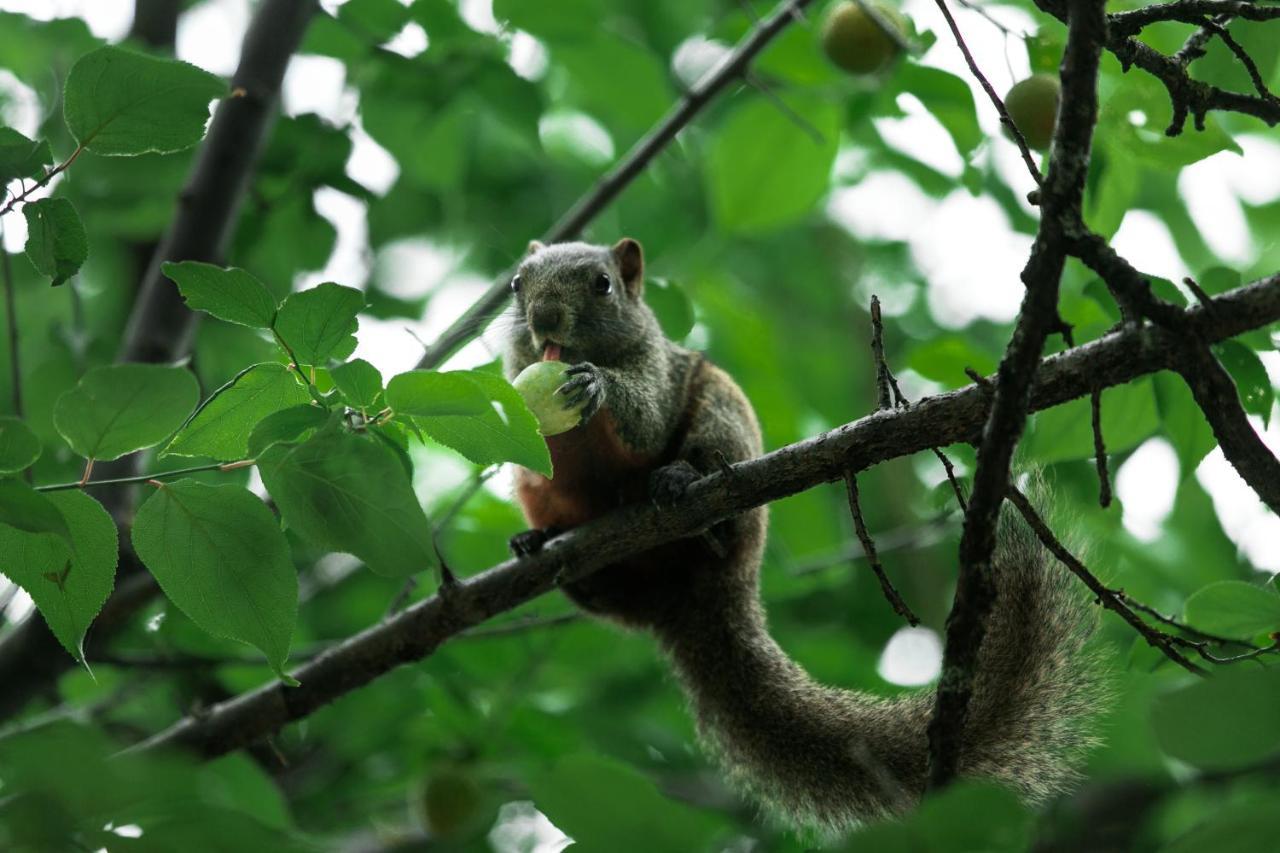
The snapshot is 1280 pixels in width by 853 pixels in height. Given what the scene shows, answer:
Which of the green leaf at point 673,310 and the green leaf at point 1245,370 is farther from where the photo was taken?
the green leaf at point 673,310

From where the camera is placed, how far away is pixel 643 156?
12.7ft

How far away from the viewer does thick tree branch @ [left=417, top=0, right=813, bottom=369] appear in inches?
148

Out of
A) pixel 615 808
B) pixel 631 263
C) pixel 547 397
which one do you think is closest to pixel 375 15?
pixel 631 263

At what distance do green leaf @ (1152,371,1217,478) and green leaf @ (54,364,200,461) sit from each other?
6.52 ft

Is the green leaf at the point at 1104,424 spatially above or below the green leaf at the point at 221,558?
above

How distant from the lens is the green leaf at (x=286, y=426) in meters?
1.77

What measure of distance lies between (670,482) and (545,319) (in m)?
0.79

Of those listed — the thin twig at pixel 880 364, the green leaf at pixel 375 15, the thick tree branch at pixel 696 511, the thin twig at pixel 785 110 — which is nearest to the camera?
the thick tree branch at pixel 696 511

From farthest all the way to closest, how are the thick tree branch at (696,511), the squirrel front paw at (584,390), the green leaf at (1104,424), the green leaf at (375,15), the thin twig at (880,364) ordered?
the green leaf at (375,15) < the squirrel front paw at (584,390) < the green leaf at (1104,424) < the thin twig at (880,364) < the thick tree branch at (696,511)

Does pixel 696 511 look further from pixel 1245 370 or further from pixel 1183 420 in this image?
pixel 1245 370

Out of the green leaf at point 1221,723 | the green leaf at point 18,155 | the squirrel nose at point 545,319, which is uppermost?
the squirrel nose at point 545,319

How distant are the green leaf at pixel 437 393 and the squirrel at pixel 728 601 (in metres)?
0.96

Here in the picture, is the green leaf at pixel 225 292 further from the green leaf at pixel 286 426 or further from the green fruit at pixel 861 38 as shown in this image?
the green fruit at pixel 861 38

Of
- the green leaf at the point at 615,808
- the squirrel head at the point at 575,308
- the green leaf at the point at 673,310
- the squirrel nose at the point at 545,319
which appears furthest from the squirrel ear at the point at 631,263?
the green leaf at the point at 615,808
